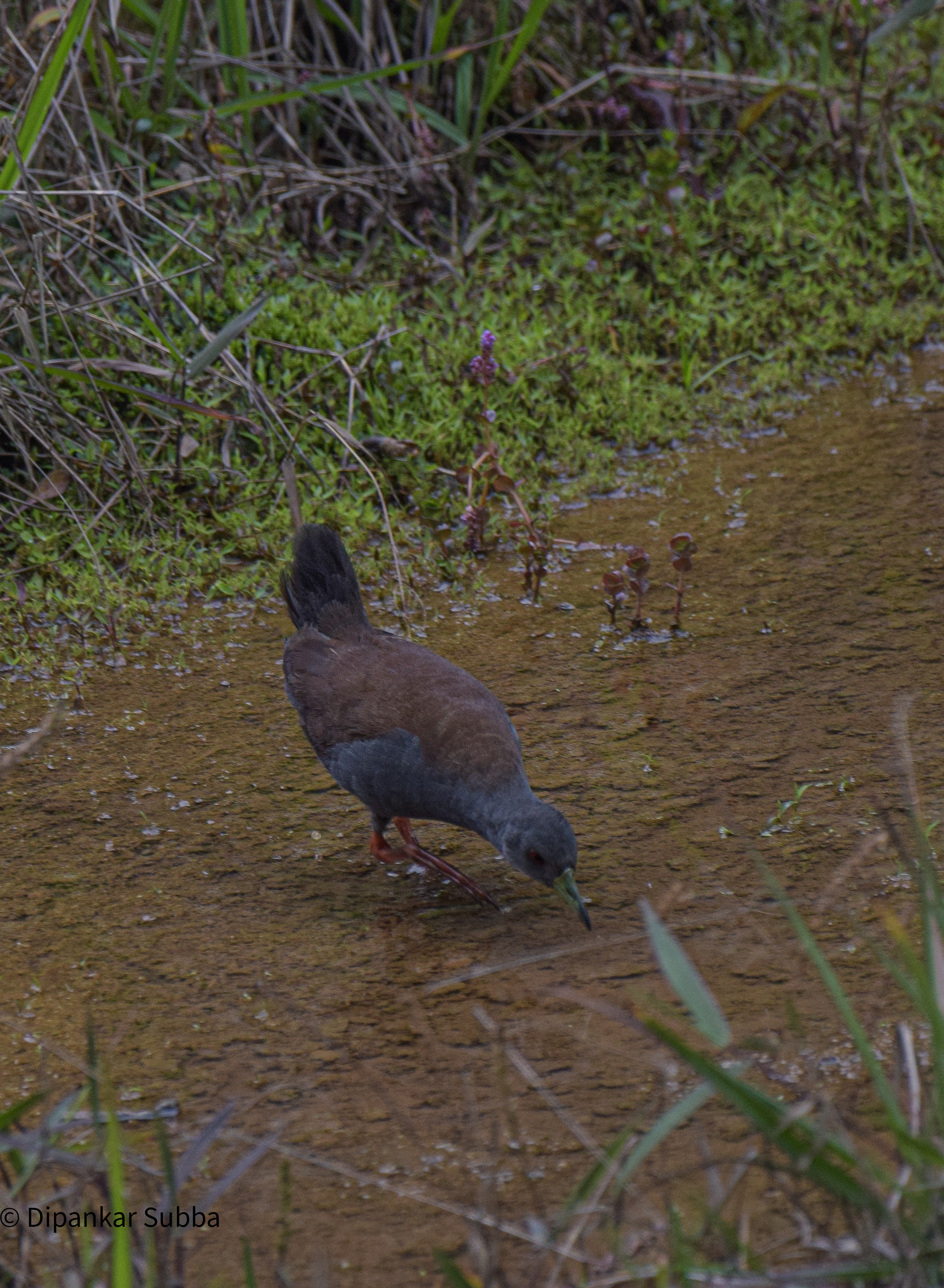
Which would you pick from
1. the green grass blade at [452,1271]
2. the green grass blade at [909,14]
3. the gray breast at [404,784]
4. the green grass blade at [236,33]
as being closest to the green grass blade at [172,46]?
the green grass blade at [236,33]

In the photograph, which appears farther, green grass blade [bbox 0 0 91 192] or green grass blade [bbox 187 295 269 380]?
green grass blade [bbox 0 0 91 192]

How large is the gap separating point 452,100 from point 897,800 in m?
5.15

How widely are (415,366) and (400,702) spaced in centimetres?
297

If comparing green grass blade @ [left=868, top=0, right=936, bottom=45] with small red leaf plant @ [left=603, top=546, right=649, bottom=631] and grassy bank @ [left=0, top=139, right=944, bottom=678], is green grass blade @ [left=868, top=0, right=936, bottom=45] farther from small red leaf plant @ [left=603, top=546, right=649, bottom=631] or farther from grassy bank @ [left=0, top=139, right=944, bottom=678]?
small red leaf plant @ [left=603, top=546, right=649, bottom=631]

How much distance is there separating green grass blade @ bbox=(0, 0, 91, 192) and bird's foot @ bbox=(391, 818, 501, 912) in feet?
9.93

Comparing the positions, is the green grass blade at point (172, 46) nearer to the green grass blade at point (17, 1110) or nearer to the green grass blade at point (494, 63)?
the green grass blade at point (494, 63)

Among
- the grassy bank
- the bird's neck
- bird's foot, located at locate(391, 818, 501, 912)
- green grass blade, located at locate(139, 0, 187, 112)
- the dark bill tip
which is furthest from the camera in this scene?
green grass blade, located at locate(139, 0, 187, 112)

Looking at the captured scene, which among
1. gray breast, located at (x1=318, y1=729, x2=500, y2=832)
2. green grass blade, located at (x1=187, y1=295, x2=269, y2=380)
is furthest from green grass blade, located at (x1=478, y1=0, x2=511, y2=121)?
gray breast, located at (x1=318, y1=729, x2=500, y2=832)

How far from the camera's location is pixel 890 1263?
6.42 feet

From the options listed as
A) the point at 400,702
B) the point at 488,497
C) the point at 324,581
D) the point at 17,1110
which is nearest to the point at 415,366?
the point at 488,497

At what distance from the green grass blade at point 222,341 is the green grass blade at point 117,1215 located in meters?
3.39

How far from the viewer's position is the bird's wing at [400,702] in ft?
11.2

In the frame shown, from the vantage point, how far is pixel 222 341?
5.00 m

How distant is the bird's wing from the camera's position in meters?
3.43
